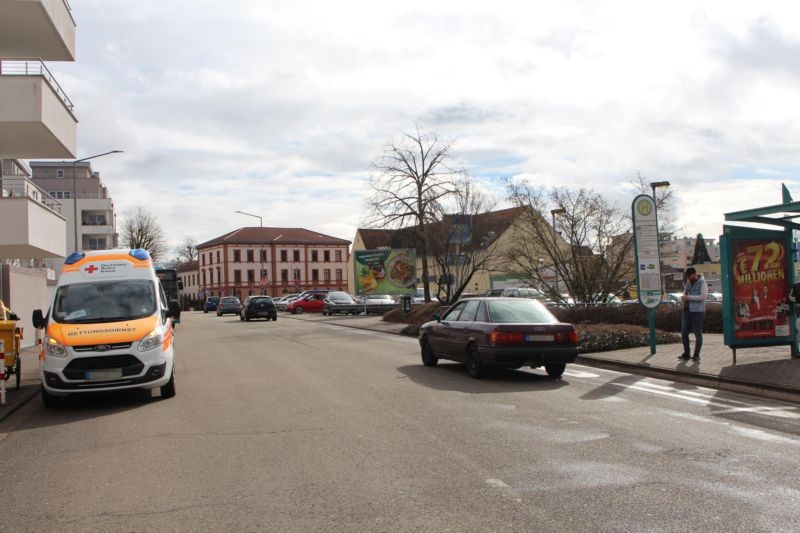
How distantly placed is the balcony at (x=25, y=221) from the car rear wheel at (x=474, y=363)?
13835 mm

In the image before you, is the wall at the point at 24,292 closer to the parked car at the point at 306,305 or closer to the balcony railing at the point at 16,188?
the balcony railing at the point at 16,188

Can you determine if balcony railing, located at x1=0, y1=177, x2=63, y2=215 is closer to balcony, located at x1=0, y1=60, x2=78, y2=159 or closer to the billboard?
balcony, located at x1=0, y1=60, x2=78, y2=159

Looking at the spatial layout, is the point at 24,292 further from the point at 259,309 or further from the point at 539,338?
the point at 539,338

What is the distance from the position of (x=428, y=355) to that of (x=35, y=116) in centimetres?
1260

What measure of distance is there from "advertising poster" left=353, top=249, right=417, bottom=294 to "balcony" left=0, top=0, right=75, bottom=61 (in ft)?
93.1

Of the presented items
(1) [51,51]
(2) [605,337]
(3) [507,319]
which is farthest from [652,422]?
(1) [51,51]

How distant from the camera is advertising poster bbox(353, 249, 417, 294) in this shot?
1921 inches

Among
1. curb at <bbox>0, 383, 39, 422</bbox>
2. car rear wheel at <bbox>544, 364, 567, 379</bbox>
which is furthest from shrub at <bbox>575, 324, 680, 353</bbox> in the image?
curb at <bbox>0, 383, 39, 422</bbox>

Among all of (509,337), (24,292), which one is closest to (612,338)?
(509,337)

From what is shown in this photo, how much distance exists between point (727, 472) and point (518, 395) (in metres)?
4.93

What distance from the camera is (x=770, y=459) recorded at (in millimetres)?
6719

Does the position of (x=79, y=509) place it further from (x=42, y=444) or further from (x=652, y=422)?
(x=652, y=422)

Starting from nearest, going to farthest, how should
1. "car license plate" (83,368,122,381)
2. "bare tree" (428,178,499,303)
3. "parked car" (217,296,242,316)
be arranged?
"car license plate" (83,368,122,381) < "bare tree" (428,178,499,303) < "parked car" (217,296,242,316)

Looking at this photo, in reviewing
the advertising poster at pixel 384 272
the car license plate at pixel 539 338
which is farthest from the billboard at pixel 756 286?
the advertising poster at pixel 384 272
